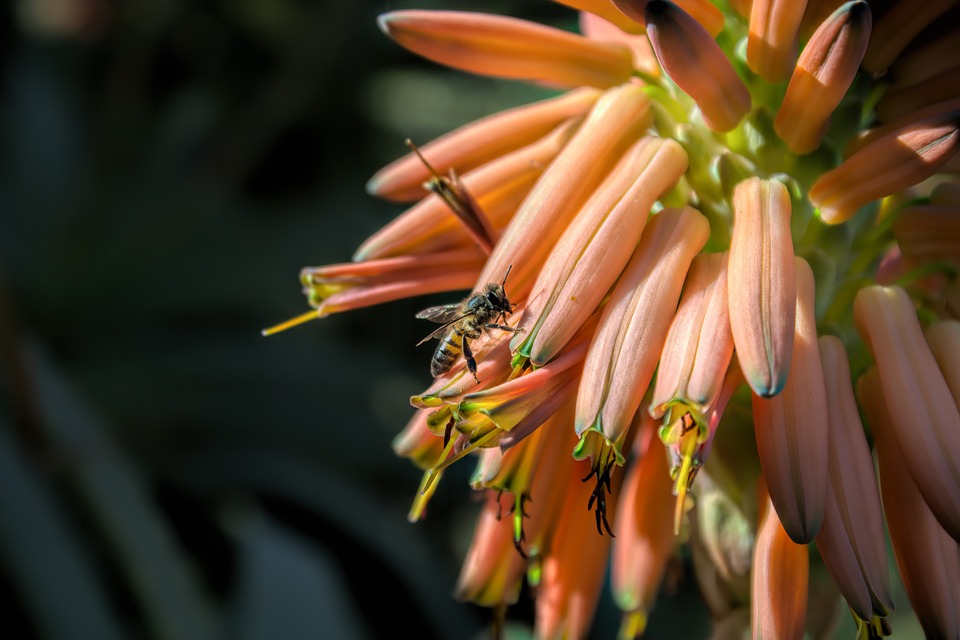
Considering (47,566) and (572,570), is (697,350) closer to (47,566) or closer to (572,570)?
(572,570)

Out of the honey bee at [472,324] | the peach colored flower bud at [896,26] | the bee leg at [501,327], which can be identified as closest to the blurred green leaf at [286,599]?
the honey bee at [472,324]

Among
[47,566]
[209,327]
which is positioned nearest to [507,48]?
[47,566]

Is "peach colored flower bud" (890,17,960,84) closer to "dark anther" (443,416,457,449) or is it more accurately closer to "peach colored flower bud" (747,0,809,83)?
"peach colored flower bud" (747,0,809,83)

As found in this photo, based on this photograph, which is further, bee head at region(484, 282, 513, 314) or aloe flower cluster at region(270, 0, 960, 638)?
bee head at region(484, 282, 513, 314)

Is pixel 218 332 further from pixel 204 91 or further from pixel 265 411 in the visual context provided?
pixel 204 91

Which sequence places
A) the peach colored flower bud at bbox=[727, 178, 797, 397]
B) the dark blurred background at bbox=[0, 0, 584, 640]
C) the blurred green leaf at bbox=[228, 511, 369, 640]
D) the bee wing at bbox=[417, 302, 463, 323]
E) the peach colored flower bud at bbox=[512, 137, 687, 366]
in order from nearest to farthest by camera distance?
the peach colored flower bud at bbox=[727, 178, 797, 397], the peach colored flower bud at bbox=[512, 137, 687, 366], the bee wing at bbox=[417, 302, 463, 323], the blurred green leaf at bbox=[228, 511, 369, 640], the dark blurred background at bbox=[0, 0, 584, 640]

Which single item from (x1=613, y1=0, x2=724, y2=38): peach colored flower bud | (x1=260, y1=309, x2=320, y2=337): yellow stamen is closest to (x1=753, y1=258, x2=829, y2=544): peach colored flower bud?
(x1=613, y1=0, x2=724, y2=38): peach colored flower bud

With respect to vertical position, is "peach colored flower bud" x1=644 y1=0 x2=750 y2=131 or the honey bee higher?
"peach colored flower bud" x1=644 y1=0 x2=750 y2=131
